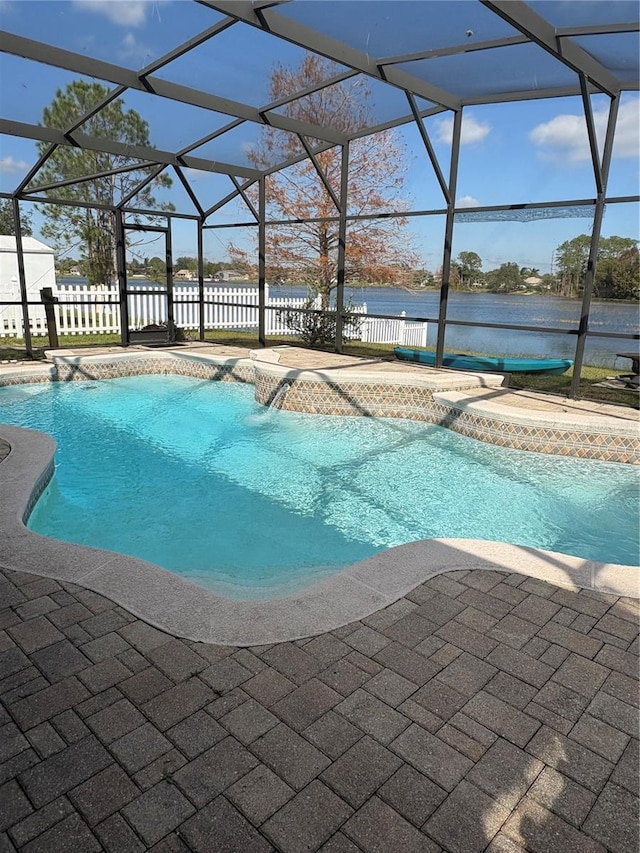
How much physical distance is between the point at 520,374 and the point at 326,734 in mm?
8086

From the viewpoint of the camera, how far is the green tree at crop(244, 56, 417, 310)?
43.8ft

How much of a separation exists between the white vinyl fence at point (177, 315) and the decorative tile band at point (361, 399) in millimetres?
1993

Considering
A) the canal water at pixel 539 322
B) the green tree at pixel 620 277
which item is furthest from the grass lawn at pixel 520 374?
the green tree at pixel 620 277

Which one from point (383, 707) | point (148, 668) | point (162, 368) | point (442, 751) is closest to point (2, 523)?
point (148, 668)

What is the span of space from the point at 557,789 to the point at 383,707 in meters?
0.55

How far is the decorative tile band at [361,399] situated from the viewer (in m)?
5.57

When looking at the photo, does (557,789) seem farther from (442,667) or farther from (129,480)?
(129,480)

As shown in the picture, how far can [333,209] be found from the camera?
45.4 ft

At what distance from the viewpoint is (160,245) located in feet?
36.6

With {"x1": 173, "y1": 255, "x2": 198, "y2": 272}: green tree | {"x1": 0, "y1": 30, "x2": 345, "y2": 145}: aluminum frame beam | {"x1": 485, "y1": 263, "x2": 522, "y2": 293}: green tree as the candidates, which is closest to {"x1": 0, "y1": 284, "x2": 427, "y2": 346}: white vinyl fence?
{"x1": 173, "y1": 255, "x2": 198, "y2": 272}: green tree

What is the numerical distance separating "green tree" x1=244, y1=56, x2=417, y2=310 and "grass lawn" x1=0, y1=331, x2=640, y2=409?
2.61 meters

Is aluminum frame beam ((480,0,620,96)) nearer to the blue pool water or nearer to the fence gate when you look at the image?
the blue pool water

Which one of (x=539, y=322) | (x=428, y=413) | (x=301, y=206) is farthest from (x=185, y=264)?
(x=428, y=413)

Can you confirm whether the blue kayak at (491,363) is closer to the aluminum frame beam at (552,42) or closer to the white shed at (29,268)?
the aluminum frame beam at (552,42)
